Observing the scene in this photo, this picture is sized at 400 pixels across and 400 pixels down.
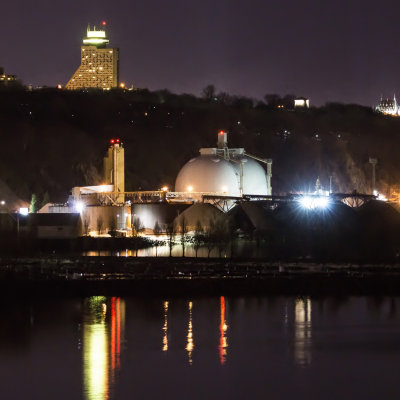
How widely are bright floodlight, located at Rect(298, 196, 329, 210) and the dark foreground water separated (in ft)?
78.9

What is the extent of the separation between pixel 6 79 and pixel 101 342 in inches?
3012

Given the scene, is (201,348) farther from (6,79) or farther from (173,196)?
(6,79)

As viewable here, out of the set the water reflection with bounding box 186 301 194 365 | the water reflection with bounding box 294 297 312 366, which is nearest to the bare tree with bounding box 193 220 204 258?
the water reflection with bounding box 294 297 312 366

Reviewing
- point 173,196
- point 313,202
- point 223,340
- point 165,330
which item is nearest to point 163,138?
point 173,196

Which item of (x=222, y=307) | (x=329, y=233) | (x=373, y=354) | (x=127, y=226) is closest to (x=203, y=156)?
(x=127, y=226)

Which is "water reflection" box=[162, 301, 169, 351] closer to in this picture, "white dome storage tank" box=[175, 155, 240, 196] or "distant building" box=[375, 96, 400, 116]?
"white dome storage tank" box=[175, 155, 240, 196]

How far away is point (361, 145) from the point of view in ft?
262

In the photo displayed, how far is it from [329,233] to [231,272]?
14035 mm

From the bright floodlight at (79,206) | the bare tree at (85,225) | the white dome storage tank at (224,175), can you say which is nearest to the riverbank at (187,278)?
the bare tree at (85,225)

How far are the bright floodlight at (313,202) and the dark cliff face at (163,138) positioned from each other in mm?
12241

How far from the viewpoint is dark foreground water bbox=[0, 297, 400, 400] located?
1880 centimetres

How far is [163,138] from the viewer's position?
241ft

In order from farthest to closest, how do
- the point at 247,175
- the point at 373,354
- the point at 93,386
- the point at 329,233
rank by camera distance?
the point at 247,175
the point at 329,233
the point at 373,354
the point at 93,386

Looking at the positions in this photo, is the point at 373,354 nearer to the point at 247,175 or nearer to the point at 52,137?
the point at 247,175
